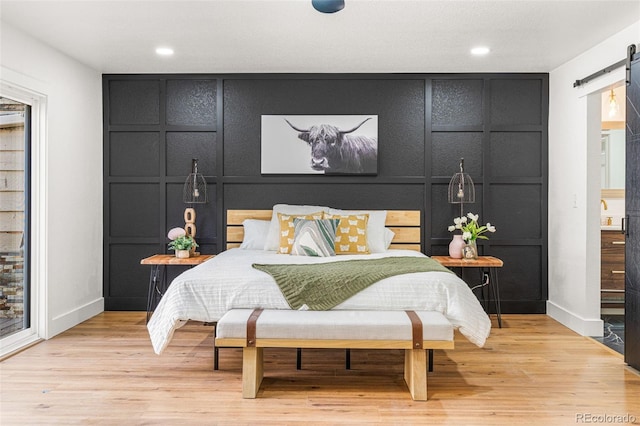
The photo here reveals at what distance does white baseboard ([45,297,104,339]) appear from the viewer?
4.35 m

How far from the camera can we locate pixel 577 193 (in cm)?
461

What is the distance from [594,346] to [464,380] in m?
1.50

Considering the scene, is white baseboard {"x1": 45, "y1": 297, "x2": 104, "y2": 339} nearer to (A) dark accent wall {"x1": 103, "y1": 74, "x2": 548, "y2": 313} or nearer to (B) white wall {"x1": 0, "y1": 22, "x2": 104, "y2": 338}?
(B) white wall {"x1": 0, "y1": 22, "x2": 104, "y2": 338}

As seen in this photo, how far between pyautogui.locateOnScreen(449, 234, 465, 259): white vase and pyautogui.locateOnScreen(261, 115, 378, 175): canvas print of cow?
3.46ft

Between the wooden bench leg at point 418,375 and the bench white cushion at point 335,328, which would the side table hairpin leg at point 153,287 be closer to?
the bench white cushion at point 335,328

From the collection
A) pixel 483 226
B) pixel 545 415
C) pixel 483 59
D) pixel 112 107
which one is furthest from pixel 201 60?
pixel 545 415

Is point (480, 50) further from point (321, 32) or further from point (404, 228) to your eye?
point (404, 228)

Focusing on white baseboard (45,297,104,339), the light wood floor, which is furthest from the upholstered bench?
white baseboard (45,297,104,339)

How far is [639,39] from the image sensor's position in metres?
3.66

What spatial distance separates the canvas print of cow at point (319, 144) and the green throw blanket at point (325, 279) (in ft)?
5.91

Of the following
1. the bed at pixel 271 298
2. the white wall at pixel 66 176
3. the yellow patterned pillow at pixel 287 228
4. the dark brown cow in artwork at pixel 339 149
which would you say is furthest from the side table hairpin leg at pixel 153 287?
the dark brown cow in artwork at pixel 339 149

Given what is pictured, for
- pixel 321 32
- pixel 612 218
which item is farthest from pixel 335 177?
pixel 612 218

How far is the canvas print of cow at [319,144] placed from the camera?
5.23m

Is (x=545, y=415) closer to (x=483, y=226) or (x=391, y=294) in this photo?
(x=391, y=294)
